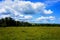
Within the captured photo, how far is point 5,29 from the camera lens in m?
19.1

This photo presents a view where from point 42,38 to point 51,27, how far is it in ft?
23.3

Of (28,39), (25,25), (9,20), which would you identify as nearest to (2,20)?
(9,20)

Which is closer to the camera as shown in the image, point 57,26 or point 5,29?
point 5,29

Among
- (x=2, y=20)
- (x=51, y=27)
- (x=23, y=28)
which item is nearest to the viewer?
(x=2, y=20)

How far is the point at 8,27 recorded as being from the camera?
18.9 metres

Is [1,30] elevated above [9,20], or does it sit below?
below

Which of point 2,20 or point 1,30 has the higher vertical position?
point 2,20

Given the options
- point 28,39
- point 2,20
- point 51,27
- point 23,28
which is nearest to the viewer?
point 28,39

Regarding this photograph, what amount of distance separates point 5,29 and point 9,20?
1.48m

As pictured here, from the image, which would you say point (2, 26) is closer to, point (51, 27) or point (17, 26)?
point (17, 26)

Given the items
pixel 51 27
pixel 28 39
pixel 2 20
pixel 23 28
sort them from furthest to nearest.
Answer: pixel 51 27 → pixel 23 28 → pixel 2 20 → pixel 28 39

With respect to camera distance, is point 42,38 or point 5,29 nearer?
point 42,38

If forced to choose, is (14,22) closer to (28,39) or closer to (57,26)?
(28,39)

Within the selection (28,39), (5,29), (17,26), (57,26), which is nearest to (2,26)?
(5,29)
